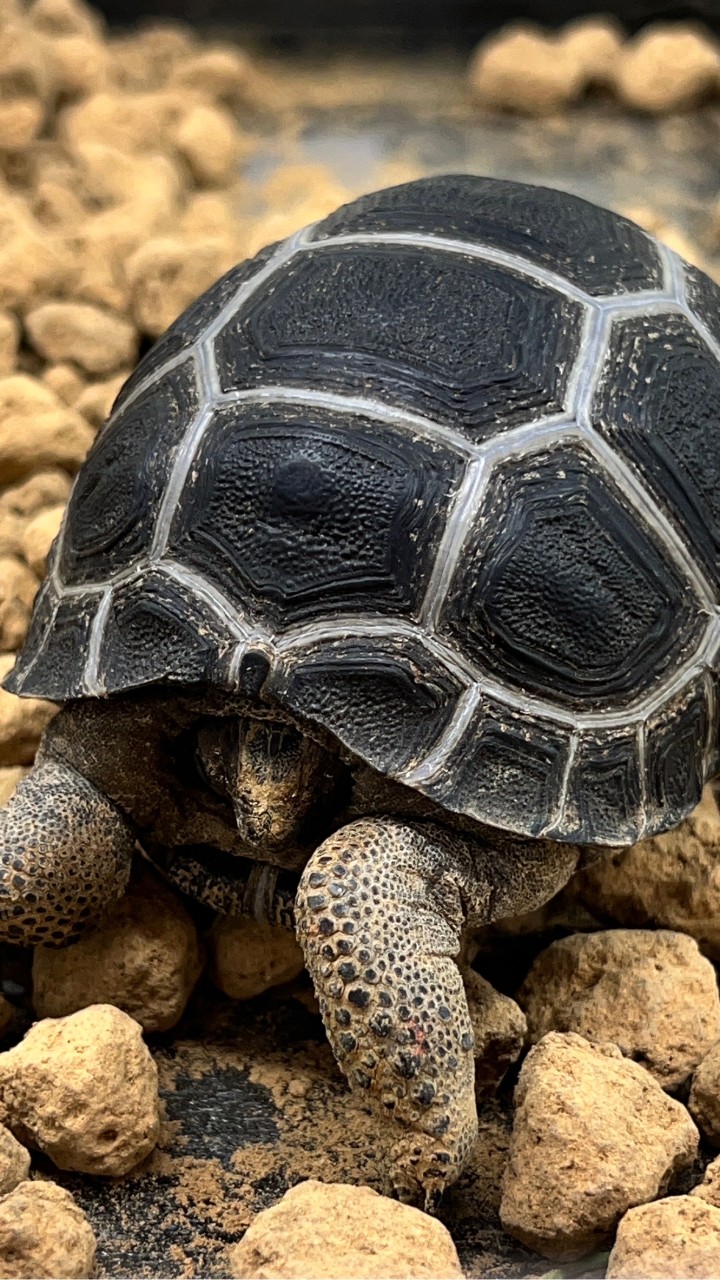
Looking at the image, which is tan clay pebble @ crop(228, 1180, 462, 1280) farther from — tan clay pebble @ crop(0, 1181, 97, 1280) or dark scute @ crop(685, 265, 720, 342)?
dark scute @ crop(685, 265, 720, 342)

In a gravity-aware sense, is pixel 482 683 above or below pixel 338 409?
below

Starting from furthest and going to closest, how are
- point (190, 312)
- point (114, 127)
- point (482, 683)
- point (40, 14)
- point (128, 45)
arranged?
point (128, 45), point (40, 14), point (114, 127), point (190, 312), point (482, 683)

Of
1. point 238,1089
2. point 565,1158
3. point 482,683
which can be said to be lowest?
point 238,1089

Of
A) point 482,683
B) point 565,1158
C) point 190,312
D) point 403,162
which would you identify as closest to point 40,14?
point 403,162

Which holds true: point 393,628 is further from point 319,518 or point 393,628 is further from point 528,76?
point 528,76

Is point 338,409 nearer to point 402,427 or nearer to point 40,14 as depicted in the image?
point 402,427

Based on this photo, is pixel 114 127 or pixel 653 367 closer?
pixel 653 367

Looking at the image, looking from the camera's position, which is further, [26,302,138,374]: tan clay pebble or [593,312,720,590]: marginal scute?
[26,302,138,374]: tan clay pebble

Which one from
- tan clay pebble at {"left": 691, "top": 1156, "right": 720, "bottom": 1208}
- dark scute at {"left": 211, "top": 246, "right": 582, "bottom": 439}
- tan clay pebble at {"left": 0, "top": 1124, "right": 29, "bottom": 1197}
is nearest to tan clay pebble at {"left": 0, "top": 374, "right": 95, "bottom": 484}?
dark scute at {"left": 211, "top": 246, "right": 582, "bottom": 439}

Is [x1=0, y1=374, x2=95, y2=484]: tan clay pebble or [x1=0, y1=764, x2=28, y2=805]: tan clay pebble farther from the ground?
[x1=0, y1=374, x2=95, y2=484]: tan clay pebble
